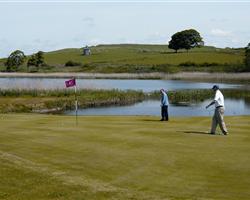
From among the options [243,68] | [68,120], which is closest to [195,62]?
[243,68]

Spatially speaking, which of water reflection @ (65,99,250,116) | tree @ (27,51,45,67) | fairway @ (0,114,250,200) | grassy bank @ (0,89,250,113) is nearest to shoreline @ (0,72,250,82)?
Result: tree @ (27,51,45,67)

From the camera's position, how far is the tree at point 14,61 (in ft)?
585

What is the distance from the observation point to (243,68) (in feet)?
423

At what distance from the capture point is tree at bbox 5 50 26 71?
585 ft

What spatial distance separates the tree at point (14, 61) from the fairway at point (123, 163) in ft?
516

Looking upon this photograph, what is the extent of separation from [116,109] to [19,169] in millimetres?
41268

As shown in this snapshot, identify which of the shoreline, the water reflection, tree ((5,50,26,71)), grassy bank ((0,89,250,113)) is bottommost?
the water reflection

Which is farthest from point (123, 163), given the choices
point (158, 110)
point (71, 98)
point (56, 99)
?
point (71, 98)

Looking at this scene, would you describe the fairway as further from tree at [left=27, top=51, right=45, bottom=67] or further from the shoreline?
tree at [left=27, top=51, right=45, bottom=67]

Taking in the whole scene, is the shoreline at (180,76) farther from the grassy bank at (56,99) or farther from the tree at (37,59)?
the grassy bank at (56,99)

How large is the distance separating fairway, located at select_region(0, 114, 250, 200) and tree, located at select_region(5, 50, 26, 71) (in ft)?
516

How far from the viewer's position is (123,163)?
54.6ft

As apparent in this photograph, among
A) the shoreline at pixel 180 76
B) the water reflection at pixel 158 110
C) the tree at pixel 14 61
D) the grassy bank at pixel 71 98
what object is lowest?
the water reflection at pixel 158 110

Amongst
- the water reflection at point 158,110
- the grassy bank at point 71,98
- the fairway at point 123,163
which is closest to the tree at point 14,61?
the grassy bank at point 71,98
